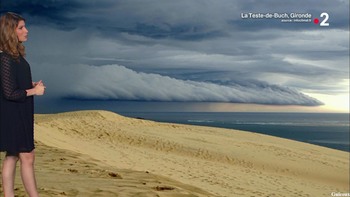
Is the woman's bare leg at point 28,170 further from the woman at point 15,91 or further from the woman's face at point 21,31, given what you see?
the woman's face at point 21,31

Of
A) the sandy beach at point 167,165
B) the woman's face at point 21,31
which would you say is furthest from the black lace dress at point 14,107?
the sandy beach at point 167,165

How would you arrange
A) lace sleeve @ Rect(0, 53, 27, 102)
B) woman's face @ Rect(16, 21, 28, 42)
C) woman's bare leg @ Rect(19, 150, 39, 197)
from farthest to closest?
1. woman's bare leg @ Rect(19, 150, 39, 197)
2. woman's face @ Rect(16, 21, 28, 42)
3. lace sleeve @ Rect(0, 53, 27, 102)

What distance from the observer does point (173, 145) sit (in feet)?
74.8

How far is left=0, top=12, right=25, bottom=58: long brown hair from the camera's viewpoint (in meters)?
4.71

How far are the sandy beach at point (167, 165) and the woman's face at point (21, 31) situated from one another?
108 inches

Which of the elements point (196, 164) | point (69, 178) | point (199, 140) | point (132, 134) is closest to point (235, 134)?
point (199, 140)

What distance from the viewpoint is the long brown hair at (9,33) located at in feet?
15.5

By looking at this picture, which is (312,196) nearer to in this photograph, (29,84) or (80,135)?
(29,84)

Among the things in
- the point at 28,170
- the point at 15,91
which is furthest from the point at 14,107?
the point at 28,170

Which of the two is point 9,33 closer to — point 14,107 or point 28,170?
point 14,107

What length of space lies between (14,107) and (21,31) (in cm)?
87

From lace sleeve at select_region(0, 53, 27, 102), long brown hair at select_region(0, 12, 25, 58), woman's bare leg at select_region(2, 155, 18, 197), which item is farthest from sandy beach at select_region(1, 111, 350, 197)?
long brown hair at select_region(0, 12, 25, 58)

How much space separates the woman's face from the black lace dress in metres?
0.23

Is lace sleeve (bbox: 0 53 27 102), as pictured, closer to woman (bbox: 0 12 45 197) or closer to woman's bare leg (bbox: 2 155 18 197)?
woman (bbox: 0 12 45 197)
